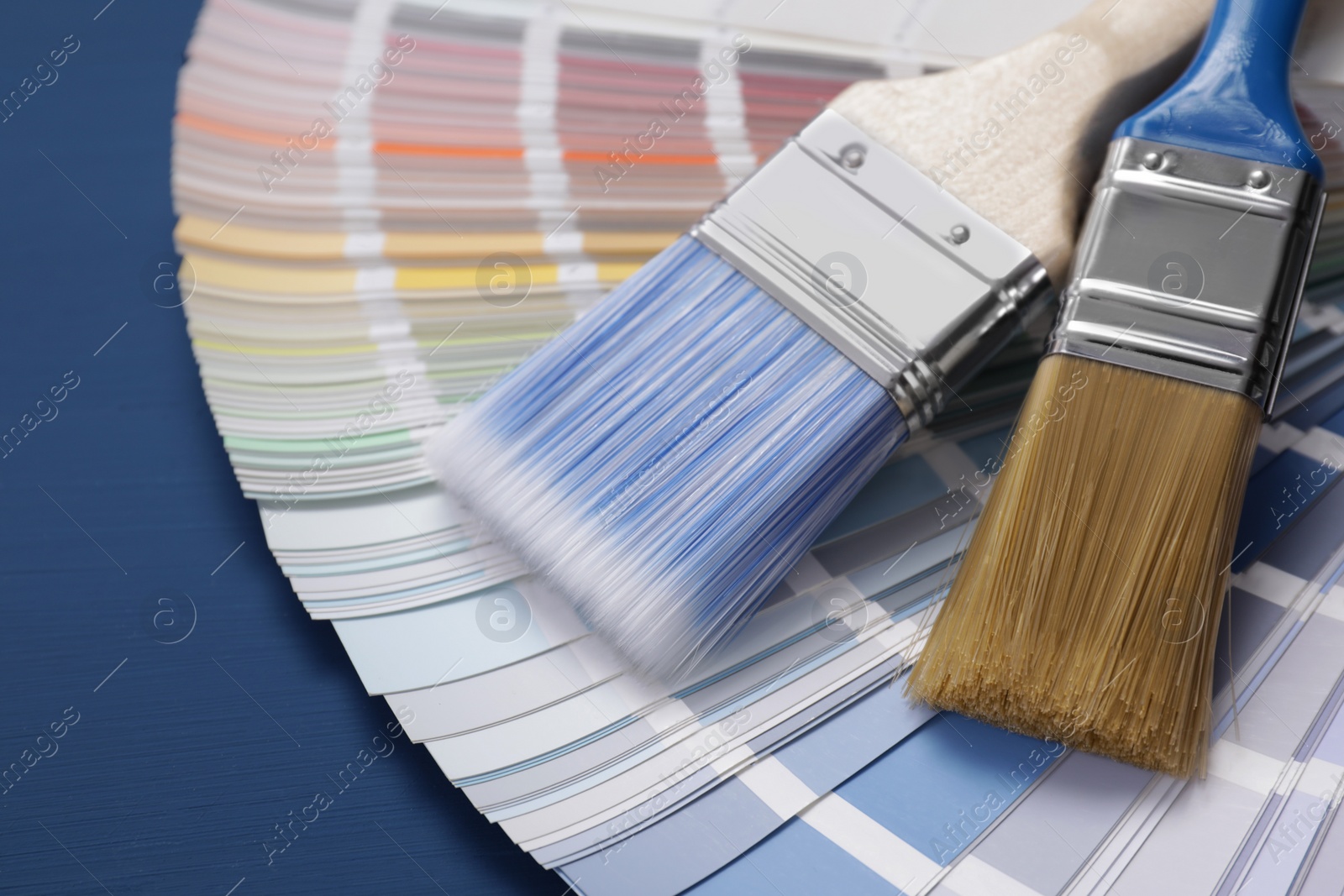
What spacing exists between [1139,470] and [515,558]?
2.06ft

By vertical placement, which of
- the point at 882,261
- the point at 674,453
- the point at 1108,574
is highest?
the point at 882,261

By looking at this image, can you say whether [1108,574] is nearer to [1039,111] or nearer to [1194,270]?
[1194,270]

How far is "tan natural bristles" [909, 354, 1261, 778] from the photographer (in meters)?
1.05

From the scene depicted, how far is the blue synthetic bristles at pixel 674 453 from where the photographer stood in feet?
3.58

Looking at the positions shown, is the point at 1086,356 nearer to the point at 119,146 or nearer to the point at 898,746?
the point at 898,746

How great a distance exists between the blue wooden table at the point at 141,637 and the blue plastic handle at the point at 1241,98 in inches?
39.5

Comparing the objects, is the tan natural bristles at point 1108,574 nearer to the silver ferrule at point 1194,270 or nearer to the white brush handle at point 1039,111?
the silver ferrule at point 1194,270

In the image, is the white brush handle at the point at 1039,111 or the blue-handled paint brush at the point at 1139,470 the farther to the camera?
the white brush handle at the point at 1039,111

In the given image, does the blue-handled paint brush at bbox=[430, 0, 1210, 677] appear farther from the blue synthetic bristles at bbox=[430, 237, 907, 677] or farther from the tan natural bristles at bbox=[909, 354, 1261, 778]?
the tan natural bristles at bbox=[909, 354, 1261, 778]

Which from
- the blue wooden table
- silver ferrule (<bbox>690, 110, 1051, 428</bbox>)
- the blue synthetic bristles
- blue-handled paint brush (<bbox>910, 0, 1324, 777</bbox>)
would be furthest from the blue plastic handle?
the blue wooden table

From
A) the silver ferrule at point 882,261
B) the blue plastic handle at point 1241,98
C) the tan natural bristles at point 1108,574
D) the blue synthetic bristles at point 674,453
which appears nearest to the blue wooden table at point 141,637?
the blue synthetic bristles at point 674,453

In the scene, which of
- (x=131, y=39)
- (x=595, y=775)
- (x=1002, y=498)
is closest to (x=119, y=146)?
(x=131, y=39)

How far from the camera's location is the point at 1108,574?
41.9 inches

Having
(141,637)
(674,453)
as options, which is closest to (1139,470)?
(674,453)
